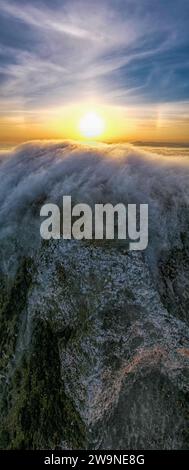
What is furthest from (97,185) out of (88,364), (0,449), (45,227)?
(0,449)

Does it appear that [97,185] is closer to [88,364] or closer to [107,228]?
[107,228]
